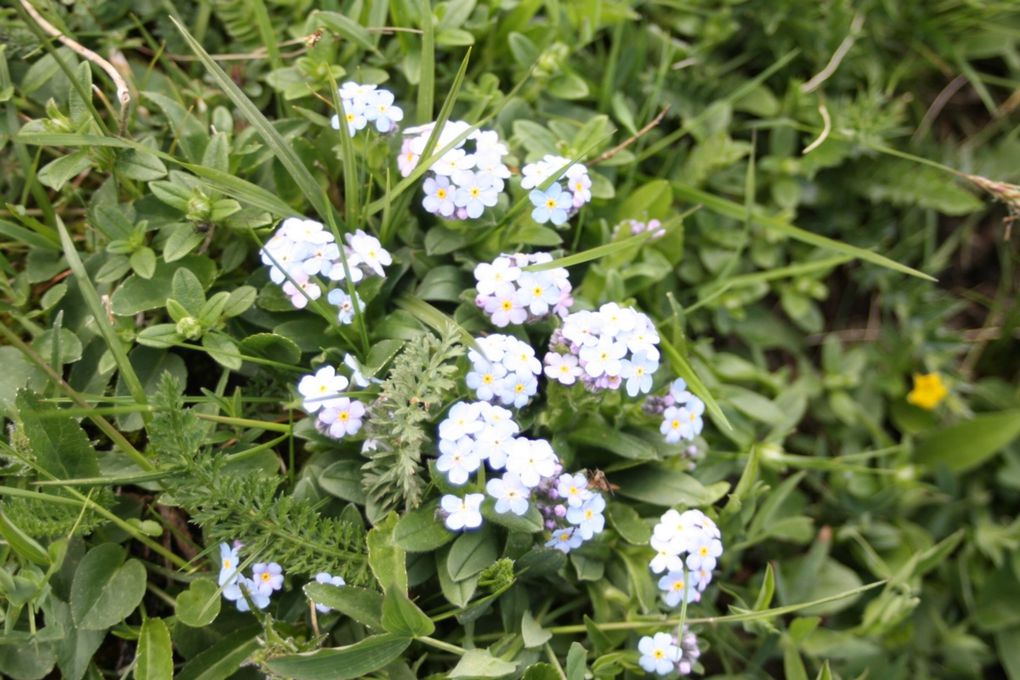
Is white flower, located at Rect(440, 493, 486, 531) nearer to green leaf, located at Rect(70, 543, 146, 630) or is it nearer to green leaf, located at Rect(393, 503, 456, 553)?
green leaf, located at Rect(393, 503, 456, 553)

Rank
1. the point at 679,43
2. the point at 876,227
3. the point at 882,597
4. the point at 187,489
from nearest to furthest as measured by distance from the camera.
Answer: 1. the point at 187,489
2. the point at 882,597
3. the point at 679,43
4. the point at 876,227

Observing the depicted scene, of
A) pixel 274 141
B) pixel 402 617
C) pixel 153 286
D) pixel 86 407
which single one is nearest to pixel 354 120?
pixel 274 141

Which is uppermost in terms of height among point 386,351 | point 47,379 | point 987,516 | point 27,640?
point 386,351

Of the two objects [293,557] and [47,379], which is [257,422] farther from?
[47,379]

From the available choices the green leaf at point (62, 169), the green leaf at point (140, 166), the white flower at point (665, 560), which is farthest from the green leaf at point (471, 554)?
the green leaf at point (62, 169)

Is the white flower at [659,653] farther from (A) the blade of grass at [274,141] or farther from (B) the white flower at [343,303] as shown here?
(A) the blade of grass at [274,141]

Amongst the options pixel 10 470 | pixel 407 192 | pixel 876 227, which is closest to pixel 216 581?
pixel 10 470

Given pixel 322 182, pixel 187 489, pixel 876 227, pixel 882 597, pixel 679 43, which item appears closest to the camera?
pixel 187 489

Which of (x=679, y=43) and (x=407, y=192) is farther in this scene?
(x=679, y=43)
